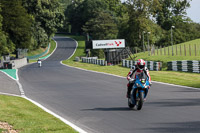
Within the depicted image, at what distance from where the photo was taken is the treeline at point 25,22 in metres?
70.6

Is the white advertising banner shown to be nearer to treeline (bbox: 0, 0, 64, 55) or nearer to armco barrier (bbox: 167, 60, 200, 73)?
treeline (bbox: 0, 0, 64, 55)

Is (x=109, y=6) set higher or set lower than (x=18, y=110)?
higher

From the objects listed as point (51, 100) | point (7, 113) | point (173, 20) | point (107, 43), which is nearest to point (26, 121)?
point (7, 113)

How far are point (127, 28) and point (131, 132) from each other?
83.9m

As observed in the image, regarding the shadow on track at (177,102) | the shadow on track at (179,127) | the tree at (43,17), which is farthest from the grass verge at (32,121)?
the tree at (43,17)

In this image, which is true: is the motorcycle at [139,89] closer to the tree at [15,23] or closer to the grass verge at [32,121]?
the grass verge at [32,121]

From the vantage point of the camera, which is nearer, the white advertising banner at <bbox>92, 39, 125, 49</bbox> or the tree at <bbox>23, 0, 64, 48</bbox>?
the white advertising banner at <bbox>92, 39, 125, 49</bbox>

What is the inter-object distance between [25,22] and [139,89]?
64123mm

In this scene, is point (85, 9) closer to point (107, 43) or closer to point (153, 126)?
point (107, 43)

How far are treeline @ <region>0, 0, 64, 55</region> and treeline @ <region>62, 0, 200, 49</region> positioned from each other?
55.7 feet

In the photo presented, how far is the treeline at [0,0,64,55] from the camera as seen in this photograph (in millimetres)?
70562

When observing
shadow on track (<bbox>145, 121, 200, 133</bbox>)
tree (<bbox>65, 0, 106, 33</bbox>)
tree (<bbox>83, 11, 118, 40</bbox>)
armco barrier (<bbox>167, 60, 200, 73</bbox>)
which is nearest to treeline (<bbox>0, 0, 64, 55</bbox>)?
tree (<bbox>83, 11, 118, 40</bbox>)

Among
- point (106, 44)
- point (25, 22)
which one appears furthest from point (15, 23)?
point (106, 44)

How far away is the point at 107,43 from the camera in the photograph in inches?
2611
